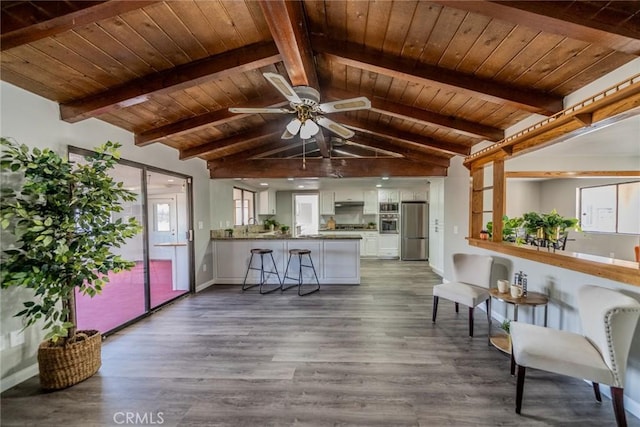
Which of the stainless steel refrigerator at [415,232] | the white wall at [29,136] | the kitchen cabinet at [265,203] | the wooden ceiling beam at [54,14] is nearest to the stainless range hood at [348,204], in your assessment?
the stainless steel refrigerator at [415,232]

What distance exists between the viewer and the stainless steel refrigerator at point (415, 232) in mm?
7520

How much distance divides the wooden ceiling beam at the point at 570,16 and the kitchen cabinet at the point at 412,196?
6184mm

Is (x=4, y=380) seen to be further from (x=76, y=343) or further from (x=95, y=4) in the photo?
(x=95, y=4)

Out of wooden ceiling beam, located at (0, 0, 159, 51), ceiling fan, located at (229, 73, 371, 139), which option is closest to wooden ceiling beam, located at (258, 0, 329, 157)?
ceiling fan, located at (229, 73, 371, 139)

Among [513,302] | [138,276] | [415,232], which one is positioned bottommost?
[138,276]

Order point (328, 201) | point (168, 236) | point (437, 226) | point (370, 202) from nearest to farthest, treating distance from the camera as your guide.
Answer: point (437, 226), point (168, 236), point (370, 202), point (328, 201)

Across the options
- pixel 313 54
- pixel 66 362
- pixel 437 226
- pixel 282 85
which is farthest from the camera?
pixel 437 226

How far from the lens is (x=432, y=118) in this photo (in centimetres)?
328

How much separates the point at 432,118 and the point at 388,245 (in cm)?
507

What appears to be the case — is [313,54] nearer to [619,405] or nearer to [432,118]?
[432,118]

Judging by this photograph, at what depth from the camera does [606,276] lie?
1.98m

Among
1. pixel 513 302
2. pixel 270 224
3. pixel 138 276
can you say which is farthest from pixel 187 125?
pixel 513 302

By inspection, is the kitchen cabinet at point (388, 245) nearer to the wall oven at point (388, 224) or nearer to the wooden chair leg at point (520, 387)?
the wall oven at point (388, 224)

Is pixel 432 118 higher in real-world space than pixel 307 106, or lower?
higher
